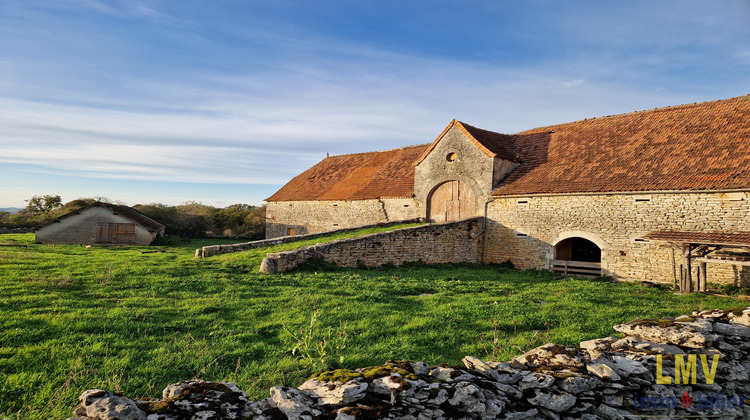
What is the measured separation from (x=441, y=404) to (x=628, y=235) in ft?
48.1

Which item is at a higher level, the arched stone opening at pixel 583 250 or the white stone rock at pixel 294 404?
the arched stone opening at pixel 583 250

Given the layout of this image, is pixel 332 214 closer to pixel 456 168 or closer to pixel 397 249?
pixel 456 168

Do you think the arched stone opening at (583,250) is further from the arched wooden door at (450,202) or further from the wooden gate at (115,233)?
the wooden gate at (115,233)

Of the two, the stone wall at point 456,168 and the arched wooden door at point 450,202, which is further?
the arched wooden door at point 450,202

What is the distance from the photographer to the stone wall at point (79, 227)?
87.2 ft

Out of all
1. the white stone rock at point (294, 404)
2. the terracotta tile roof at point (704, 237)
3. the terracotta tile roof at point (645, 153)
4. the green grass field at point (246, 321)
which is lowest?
the green grass field at point (246, 321)

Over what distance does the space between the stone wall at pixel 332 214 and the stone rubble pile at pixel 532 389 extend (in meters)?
17.0

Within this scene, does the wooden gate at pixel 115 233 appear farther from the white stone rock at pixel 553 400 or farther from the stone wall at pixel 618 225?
the white stone rock at pixel 553 400

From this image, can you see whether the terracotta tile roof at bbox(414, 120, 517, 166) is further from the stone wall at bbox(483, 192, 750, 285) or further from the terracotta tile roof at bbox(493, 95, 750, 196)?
the stone wall at bbox(483, 192, 750, 285)

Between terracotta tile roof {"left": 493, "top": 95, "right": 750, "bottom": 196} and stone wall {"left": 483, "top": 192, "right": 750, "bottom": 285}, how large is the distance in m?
0.46

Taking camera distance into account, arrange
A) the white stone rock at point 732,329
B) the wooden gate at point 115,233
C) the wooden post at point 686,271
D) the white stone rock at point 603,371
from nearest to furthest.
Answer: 1. the white stone rock at point 603,371
2. the white stone rock at point 732,329
3. the wooden post at point 686,271
4. the wooden gate at point 115,233

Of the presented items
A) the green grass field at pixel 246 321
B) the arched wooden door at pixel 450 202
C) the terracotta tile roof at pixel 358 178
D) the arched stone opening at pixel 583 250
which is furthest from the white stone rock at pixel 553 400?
the terracotta tile roof at pixel 358 178

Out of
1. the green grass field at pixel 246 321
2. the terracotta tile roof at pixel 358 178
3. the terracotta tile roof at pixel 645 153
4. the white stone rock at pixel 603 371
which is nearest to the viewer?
the white stone rock at pixel 603 371

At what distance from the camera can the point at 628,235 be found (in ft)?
48.9
